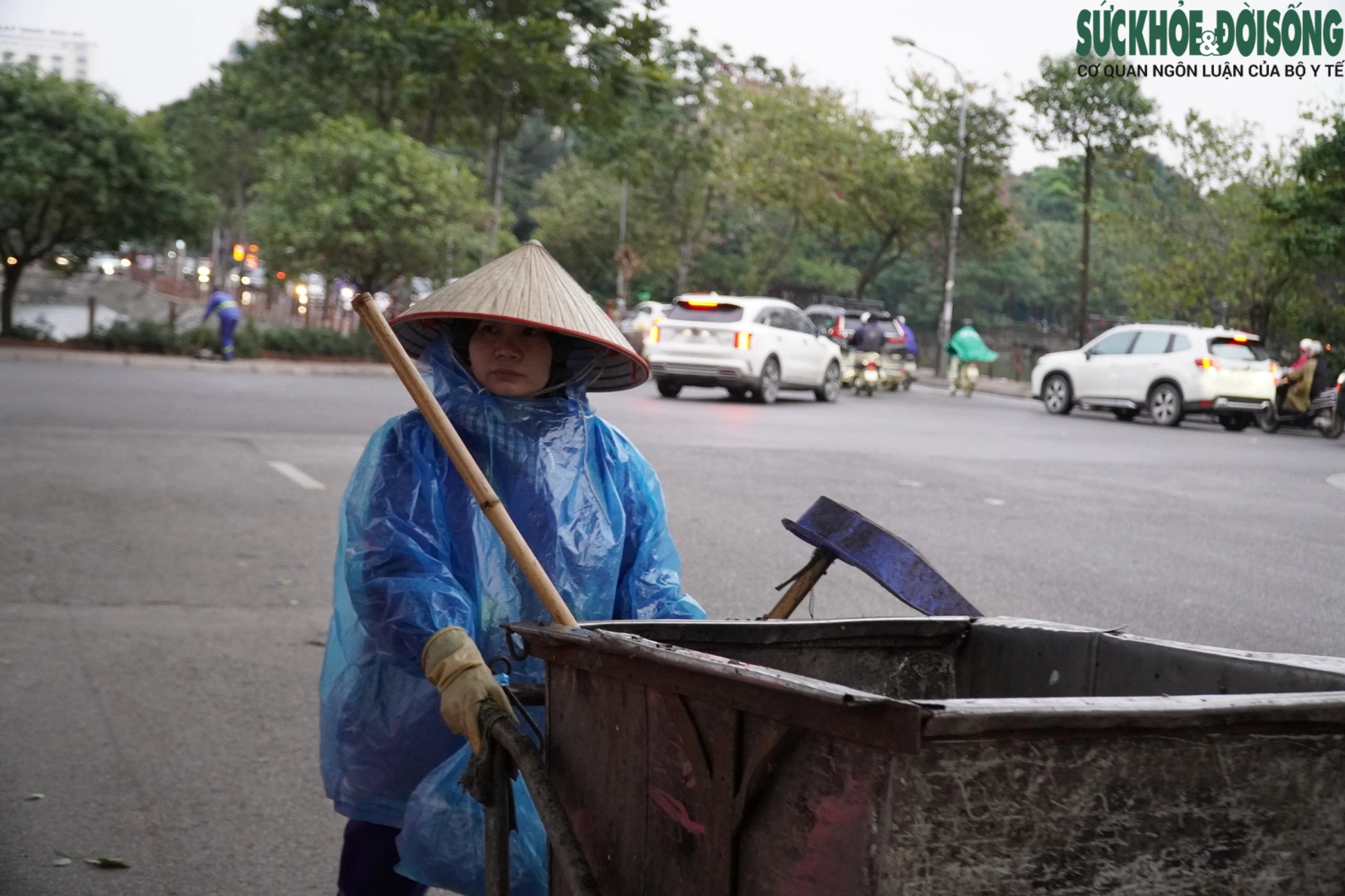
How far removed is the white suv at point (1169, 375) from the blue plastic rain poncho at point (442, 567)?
830 inches

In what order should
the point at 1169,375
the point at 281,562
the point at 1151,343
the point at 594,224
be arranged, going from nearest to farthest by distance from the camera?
the point at 281,562 < the point at 1169,375 < the point at 1151,343 < the point at 594,224

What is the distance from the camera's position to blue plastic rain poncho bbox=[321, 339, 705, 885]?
7.88ft

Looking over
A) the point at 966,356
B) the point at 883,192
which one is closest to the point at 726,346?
the point at 966,356

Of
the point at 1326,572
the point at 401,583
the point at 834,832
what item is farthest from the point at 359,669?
the point at 1326,572

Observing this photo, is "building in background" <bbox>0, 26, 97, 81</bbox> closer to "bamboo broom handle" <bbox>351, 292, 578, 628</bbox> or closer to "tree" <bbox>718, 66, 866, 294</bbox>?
"bamboo broom handle" <bbox>351, 292, 578, 628</bbox>

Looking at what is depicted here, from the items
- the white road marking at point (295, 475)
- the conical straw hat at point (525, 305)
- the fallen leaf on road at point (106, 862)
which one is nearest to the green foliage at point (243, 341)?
the white road marking at point (295, 475)

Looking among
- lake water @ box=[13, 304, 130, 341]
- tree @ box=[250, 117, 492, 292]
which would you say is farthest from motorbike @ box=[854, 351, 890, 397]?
lake water @ box=[13, 304, 130, 341]

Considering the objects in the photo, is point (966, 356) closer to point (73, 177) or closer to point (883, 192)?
point (883, 192)

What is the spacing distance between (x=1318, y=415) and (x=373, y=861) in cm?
2188

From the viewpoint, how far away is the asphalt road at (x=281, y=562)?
164 inches

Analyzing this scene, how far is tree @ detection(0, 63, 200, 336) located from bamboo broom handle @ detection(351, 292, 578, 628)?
984 inches

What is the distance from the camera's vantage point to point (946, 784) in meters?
1.51

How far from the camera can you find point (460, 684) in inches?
85.0

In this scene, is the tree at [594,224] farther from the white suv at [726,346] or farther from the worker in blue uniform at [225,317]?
the white suv at [726,346]
